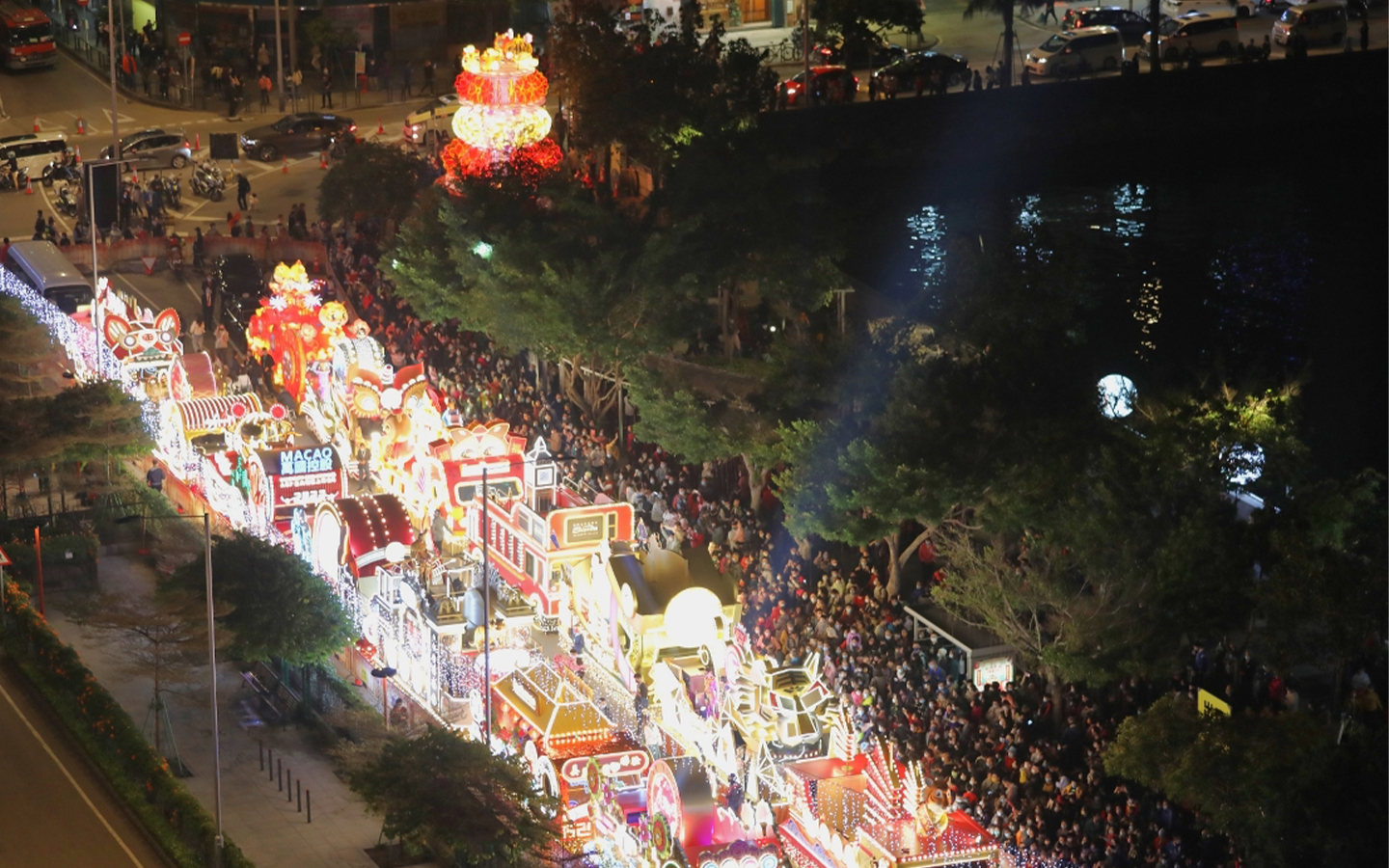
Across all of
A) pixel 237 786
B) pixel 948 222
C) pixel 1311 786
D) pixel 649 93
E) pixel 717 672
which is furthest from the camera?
pixel 948 222

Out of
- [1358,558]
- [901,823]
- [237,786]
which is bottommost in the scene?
[237,786]

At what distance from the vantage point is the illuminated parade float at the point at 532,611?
3650cm

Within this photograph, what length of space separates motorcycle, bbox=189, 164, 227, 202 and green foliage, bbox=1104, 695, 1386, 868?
176 ft

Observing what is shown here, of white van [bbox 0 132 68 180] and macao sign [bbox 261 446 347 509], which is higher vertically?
white van [bbox 0 132 68 180]

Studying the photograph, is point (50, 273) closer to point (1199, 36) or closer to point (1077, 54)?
point (1077, 54)

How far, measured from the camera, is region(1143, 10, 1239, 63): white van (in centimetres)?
9219

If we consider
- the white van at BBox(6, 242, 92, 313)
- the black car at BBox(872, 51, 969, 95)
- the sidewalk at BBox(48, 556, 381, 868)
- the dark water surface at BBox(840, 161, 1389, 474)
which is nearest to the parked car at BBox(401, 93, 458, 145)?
the dark water surface at BBox(840, 161, 1389, 474)

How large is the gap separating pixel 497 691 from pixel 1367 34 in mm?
64055

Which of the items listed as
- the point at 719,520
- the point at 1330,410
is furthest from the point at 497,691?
the point at 1330,410

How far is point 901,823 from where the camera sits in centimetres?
3566

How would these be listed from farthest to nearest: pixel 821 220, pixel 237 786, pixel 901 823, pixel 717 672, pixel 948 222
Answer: pixel 948 222 < pixel 821 220 < pixel 237 786 < pixel 717 672 < pixel 901 823

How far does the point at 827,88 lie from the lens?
8625 centimetres

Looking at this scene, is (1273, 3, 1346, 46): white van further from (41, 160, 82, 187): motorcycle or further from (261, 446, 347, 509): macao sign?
(261, 446, 347, 509): macao sign

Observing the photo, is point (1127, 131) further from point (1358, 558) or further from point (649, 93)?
point (1358, 558)
